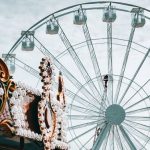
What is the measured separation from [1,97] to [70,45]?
48.7 ft

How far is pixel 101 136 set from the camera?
2353cm

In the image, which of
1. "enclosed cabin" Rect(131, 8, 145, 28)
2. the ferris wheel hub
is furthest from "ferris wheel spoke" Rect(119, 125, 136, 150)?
"enclosed cabin" Rect(131, 8, 145, 28)

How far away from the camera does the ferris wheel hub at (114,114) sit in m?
25.7

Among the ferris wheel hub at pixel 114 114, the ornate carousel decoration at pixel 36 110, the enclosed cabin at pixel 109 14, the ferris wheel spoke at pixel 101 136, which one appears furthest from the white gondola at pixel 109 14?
the ornate carousel decoration at pixel 36 110

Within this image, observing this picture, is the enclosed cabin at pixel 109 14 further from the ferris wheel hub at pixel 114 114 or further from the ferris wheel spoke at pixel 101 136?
the ferris wheel spoke at pixel 101 136

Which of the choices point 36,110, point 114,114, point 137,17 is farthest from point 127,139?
point 36,110

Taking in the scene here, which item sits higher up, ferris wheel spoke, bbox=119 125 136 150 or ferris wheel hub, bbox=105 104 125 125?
ferris wheel hub, bbox=105 104 125 125

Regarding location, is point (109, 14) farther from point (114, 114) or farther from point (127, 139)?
point (127, 139)

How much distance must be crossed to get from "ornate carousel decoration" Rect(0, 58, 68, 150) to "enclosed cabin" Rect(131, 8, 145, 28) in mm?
9797

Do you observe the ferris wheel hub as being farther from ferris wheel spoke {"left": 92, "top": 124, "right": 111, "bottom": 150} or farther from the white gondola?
the white gondola

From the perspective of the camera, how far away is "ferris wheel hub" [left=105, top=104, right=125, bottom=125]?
25.7 m

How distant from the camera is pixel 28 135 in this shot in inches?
558

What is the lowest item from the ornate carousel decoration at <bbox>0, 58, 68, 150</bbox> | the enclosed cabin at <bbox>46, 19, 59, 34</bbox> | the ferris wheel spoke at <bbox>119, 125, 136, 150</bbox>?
the ferris wheel spoke at <bbox>119, 125, 136, 150</bbox>

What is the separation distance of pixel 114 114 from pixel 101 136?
2668 millimetres
